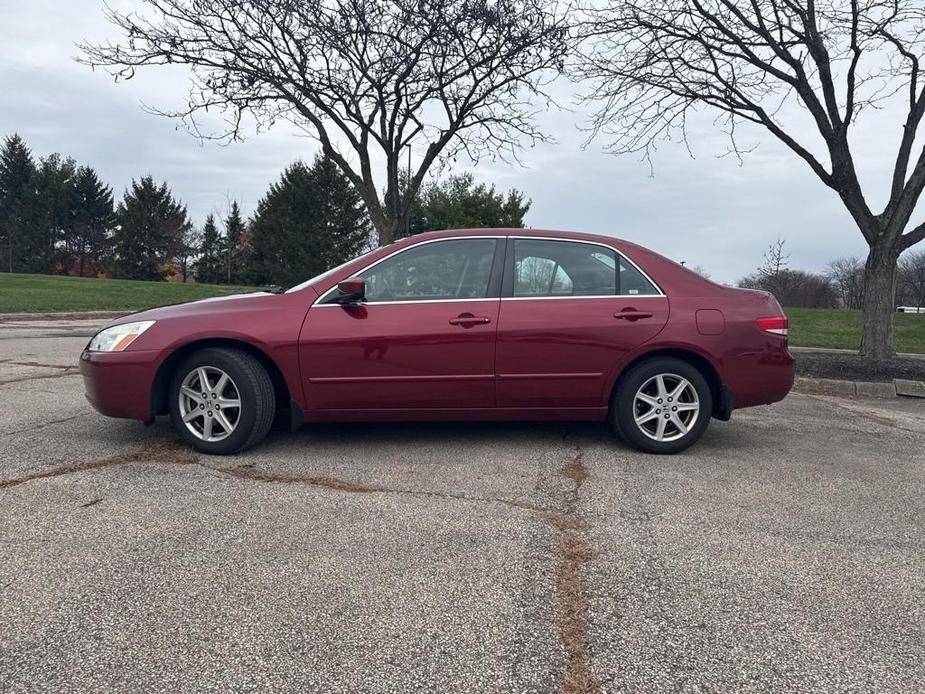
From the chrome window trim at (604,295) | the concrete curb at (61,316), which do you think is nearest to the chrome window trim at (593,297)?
the chrome window trim at (604,295)

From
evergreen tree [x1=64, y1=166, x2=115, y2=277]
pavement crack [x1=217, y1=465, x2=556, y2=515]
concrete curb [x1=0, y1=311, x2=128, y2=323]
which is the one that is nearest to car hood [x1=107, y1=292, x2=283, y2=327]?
pavement crack [x1=217, y1=465, x2=556, y2=515]

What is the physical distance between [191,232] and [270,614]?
60842 mm

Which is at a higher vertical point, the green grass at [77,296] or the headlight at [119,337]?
the green grass at [77,296]

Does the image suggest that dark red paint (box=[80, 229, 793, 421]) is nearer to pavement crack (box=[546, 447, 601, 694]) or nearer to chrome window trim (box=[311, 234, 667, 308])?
chrome window trim (box=[311, 234, 667, 308])

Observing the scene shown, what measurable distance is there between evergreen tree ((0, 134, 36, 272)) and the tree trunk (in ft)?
201

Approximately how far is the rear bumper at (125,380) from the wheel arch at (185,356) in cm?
5

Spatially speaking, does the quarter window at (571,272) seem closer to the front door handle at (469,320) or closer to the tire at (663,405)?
the front door handle at (469,320)

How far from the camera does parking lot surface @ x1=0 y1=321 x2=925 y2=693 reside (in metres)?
2.03

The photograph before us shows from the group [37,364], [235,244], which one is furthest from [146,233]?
[37,364]

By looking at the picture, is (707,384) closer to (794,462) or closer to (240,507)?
(794,462)

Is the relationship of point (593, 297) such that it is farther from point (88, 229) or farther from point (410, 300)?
point (88, 229)

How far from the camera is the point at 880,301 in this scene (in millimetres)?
9391

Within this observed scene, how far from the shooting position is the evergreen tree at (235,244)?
57.1 meters

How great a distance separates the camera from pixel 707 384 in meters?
4.58
